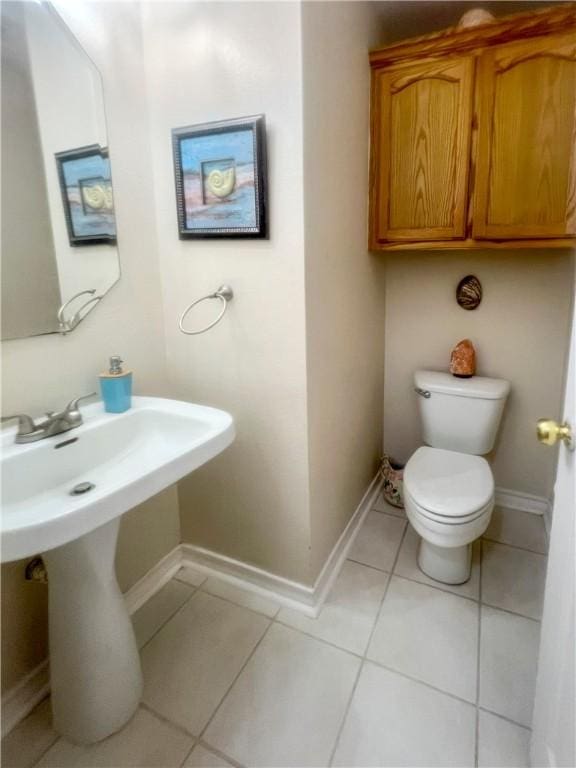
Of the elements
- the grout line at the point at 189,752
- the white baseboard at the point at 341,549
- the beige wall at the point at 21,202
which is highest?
the beige wall at the point at 21,202

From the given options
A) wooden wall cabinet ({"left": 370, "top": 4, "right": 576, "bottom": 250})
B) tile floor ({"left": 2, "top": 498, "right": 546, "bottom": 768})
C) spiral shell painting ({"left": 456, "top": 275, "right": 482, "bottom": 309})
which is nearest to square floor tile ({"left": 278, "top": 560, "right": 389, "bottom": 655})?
tile floor ({"left": 2, "top": 498, "right": 546, "bottom": 768})

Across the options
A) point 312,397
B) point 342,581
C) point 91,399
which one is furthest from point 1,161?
point 342,581

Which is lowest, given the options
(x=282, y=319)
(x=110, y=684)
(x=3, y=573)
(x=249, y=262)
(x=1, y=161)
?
(x=110, y=684)

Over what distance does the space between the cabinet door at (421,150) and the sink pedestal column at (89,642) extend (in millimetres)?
1543

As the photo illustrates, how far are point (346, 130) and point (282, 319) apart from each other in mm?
735

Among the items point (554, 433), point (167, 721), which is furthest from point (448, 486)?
point (167, 721)

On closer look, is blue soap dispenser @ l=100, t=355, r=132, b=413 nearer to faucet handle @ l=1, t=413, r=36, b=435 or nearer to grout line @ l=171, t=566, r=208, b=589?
faucet handle @ l=1, t=413, r=36, b=435

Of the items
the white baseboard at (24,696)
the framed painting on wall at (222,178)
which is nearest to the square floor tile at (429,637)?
the white baseboard at (24,696)

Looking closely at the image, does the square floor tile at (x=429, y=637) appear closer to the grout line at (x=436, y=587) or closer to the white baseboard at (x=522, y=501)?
the grout line at (x=436, y=587)

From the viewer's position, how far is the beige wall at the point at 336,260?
124 cm

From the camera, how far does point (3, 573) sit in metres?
1.10

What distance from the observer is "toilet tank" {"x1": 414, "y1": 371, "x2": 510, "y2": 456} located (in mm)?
1810

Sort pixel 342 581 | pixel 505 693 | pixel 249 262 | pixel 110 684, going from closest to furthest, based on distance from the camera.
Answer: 1. pixel 110 684
2. pixel 505 693
3. pixel 249 262
4. pixel 342 581

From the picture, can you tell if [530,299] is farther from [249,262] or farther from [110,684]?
[110,684]
